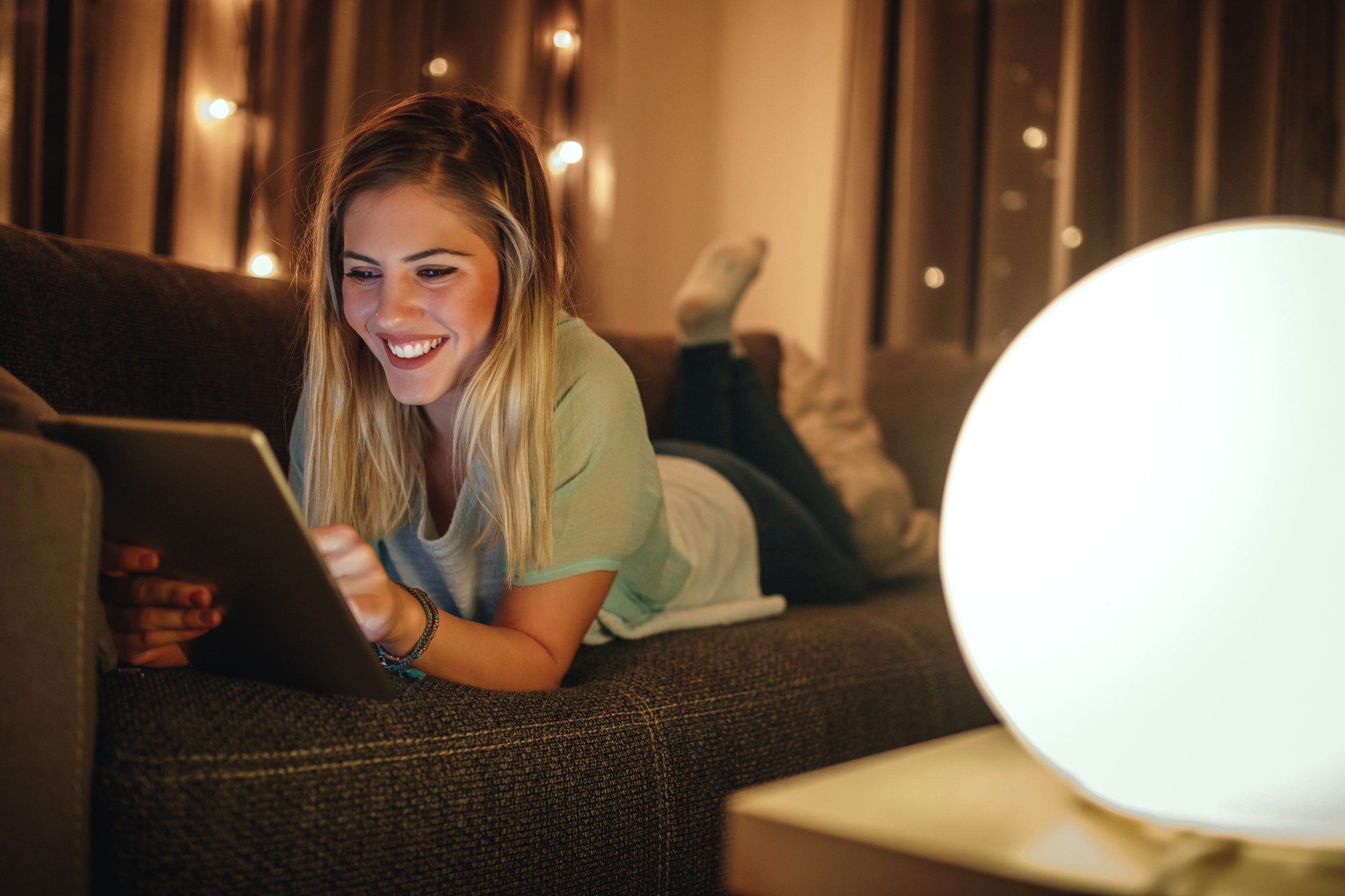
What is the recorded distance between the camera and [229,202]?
2.45 metres

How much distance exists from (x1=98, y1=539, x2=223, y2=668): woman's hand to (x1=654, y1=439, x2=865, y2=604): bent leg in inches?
34.3

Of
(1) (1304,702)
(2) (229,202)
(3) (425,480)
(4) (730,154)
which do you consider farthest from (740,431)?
(4) (730,154)

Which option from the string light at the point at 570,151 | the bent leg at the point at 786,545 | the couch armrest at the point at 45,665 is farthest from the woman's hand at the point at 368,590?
the string light at the point at 570,151

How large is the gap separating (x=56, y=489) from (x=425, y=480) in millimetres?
388

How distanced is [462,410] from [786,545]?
76 centimetres

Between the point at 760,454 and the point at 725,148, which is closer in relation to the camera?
the point at 760,454

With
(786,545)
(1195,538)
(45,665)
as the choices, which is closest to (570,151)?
(786,545)

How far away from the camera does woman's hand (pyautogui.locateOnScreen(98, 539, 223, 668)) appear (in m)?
0.69

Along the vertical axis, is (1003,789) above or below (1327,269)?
below

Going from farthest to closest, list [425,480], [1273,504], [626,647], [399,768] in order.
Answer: [626,647] < [425,480] < [399,768] < [1273,504]

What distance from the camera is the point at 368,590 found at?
2.30ft

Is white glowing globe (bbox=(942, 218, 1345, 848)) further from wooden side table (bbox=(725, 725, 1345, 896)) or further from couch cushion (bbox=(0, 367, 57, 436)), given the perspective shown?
couch cushion (bbox=(0, 367, 57, 436))

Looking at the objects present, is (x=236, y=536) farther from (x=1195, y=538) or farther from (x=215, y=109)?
(x=215, y=109)

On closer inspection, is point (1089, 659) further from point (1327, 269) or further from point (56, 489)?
point (56, 489)
